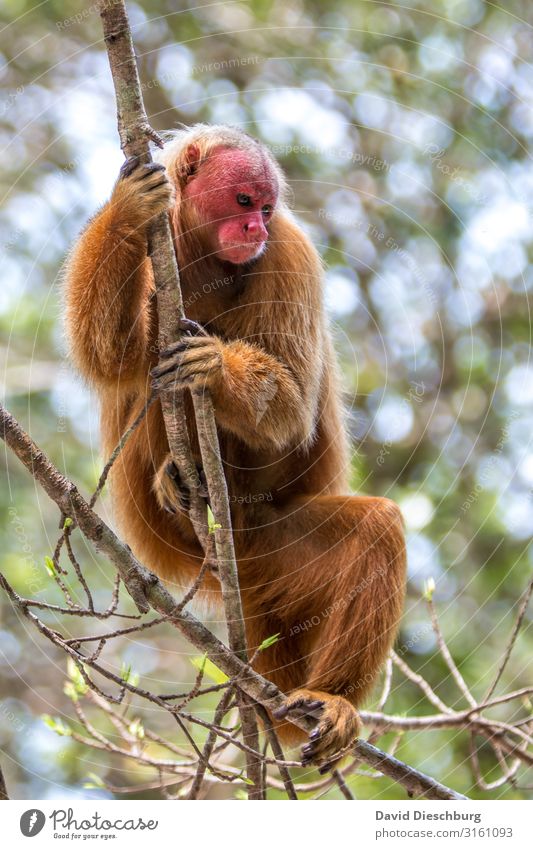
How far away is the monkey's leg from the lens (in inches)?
192

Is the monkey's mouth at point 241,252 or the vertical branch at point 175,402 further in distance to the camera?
the monkey's mouth at point 241,252

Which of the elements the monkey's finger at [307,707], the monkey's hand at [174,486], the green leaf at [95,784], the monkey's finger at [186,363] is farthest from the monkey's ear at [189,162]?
the green leaf at [95,784]

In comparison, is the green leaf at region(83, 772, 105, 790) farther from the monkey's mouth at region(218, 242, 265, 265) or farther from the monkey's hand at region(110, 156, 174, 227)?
the monkey's mouth at region(218, 242, 265, 265)

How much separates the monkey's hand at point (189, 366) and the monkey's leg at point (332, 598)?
141 cm

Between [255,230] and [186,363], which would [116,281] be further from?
[255,230]

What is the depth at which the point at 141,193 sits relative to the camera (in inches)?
166

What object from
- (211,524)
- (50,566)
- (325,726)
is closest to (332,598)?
(325,726)

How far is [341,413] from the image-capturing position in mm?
6375

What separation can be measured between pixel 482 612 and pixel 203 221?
183 inches

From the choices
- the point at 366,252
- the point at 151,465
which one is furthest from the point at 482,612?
the point at 151,465

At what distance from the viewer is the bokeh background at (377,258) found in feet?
21.4

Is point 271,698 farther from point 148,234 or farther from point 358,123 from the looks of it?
point 358,123

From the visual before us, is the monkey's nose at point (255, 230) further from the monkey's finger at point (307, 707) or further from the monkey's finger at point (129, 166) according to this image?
the monkey's finger at point (307, 707)

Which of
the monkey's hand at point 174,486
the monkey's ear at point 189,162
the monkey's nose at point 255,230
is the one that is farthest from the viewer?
the monkey's ear at point 189,162
